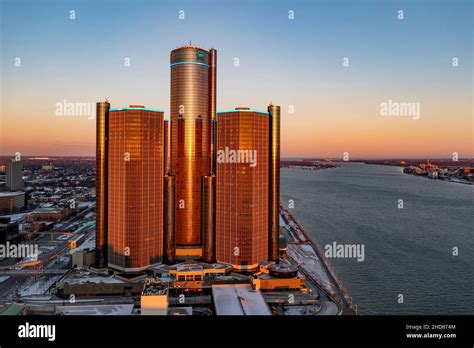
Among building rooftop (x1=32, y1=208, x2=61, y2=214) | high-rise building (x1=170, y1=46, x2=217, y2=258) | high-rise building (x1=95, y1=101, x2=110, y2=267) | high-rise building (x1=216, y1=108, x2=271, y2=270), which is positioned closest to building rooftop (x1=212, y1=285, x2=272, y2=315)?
high-rise building (x1=216, y1=108, x2=271, y2=270)

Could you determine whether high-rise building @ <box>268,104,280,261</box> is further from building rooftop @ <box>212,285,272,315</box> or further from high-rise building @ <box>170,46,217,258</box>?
building rooftop @ <box>212,285,272,315</box>

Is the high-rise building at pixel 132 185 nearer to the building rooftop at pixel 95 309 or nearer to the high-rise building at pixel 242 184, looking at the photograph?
the high-rise building at pixel 242 184

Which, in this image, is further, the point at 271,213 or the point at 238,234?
the point at 271,213

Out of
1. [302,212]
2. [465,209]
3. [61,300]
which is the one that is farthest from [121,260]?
[465,209]

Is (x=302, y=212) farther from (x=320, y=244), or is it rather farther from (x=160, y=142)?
(x=160, y=142)
